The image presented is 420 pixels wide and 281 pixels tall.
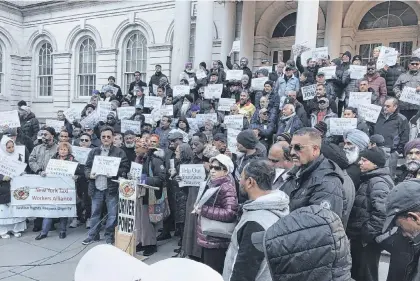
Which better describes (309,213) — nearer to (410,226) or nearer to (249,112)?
(410,226)

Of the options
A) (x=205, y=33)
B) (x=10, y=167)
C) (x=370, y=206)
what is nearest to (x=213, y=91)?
(x=205, y=33)

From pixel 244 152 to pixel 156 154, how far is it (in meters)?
1.64

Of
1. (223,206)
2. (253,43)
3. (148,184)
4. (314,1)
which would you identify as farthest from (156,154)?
(253,43)

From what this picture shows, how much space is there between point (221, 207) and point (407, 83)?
5816 mm

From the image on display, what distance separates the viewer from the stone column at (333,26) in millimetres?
14734

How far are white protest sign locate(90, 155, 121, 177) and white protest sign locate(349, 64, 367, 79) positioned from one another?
5.42 meters

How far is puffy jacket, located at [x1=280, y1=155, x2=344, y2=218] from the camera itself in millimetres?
2650

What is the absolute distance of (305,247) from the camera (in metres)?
1.42

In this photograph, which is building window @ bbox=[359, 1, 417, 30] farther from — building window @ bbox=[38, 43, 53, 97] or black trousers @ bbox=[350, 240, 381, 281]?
building window @ bbox=[38, 43, 53, 97]

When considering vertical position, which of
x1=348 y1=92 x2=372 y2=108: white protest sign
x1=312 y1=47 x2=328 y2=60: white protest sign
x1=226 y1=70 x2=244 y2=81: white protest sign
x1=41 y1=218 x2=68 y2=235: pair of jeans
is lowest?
x1=41 y1=218 x2=68 y2=235: pair of jeans

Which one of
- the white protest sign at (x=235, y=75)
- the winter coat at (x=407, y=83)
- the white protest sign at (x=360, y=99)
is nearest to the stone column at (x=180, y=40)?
the white protest sign at (x=235, y=75)

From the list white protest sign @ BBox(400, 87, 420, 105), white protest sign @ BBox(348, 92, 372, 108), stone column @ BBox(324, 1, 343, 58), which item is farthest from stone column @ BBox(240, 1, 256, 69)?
white protest sign @ BBox(400, 87, 420, 105)

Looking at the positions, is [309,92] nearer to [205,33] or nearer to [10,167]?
[10,167]

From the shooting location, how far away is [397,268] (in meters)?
2.22
